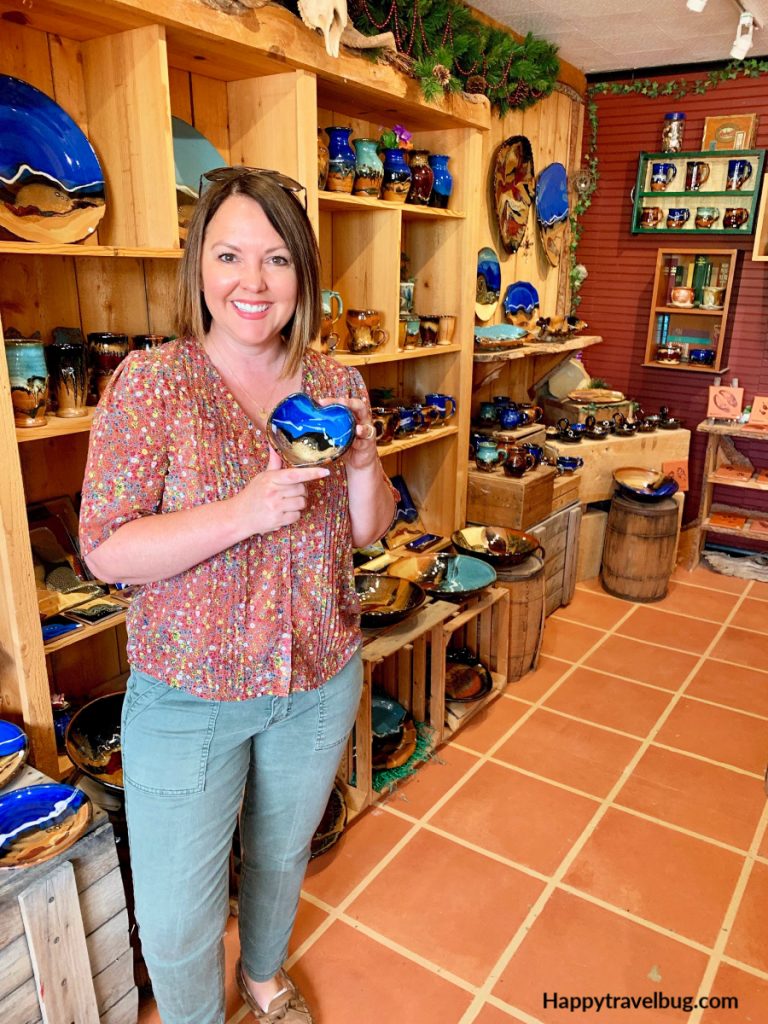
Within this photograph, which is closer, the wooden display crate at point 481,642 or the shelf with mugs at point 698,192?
the wooden display crate at point 481,642

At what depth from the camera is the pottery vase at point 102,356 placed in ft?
6.19

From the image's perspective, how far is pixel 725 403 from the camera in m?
4.30

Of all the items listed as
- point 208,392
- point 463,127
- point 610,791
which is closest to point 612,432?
point 463,127

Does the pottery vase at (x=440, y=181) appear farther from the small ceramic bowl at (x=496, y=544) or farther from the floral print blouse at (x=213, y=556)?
the floral print blouse at (x=213, y=556)

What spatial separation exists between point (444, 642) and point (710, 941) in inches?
43.3

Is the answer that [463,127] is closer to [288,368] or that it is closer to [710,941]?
[288,368]

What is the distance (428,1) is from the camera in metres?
2.72

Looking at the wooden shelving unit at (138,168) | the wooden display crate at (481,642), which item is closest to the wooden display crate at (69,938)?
the wooden shelving unit at (138,168)

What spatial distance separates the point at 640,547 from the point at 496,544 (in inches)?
43.8

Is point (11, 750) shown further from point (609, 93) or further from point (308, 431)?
point (609, 93)

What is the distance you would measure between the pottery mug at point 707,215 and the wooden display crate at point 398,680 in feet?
9.83

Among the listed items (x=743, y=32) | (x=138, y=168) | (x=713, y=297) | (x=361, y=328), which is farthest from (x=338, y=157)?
(x=713, y=297)

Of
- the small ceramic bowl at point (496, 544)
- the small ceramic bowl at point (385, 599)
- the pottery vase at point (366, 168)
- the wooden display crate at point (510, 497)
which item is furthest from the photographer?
the wooden display crate at point (510, 497)

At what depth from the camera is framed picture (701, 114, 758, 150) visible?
418 centimetres
